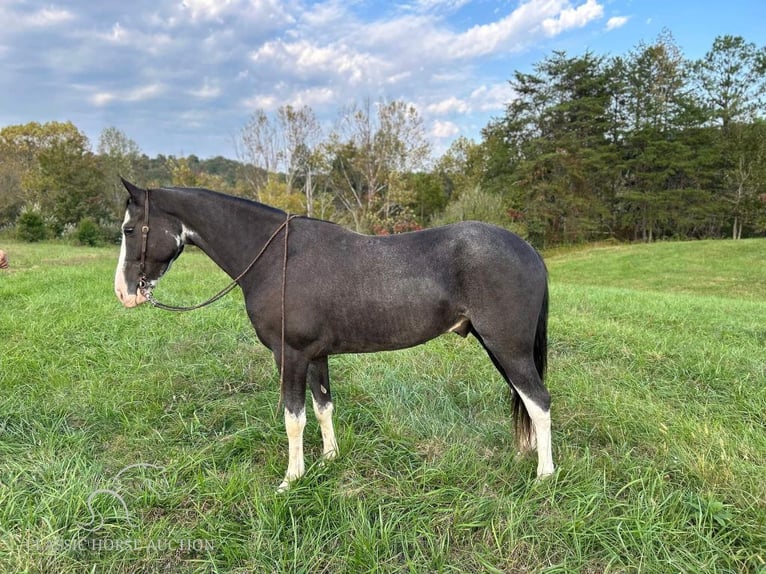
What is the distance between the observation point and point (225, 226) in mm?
2406

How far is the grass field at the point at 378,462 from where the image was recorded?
1.88 metres

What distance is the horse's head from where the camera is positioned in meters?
2.31

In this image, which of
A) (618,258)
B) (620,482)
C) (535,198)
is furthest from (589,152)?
(620,482)

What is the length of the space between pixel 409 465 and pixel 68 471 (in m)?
1.92

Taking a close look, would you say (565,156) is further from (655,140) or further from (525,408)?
(525,408)

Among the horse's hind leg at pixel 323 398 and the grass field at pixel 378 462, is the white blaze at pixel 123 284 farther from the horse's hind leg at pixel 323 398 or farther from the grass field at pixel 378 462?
the horse's hind leg at pixel 323 398

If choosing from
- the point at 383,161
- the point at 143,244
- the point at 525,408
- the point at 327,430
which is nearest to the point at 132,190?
the point at 143,244

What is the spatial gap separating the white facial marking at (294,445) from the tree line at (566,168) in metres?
19.1

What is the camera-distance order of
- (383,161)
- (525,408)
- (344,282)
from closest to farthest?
(344,282) < (525,408) < (383,161)

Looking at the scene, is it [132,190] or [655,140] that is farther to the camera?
[655,140]

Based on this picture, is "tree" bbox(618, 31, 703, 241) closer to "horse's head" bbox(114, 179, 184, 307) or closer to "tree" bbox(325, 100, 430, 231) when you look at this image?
"tree" bbox(325, 100, 430, 231)

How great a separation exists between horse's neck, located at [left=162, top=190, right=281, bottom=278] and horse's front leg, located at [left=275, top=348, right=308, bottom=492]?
616 millimetres

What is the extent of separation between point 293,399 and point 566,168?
26630mm

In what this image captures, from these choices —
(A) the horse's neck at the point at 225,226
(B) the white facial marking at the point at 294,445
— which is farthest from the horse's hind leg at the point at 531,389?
(A) the horse's neck at the point at 225,226
